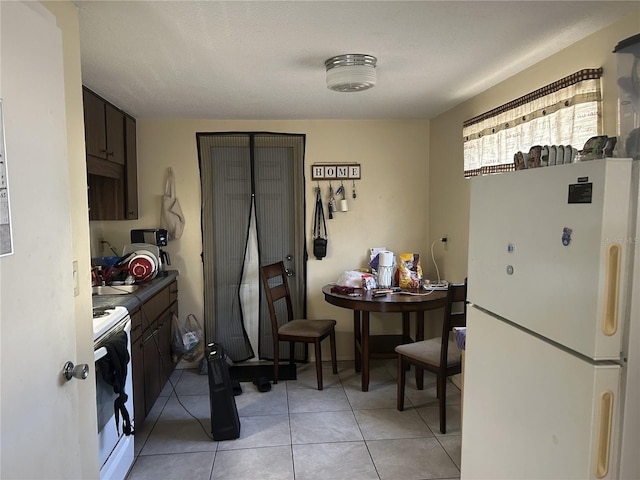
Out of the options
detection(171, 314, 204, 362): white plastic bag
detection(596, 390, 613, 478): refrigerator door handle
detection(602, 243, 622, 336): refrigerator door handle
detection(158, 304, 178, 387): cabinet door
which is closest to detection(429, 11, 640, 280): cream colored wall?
detection(602, 243, 622, 336): refrigerator door handle

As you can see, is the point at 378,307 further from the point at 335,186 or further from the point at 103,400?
the point at 103,400

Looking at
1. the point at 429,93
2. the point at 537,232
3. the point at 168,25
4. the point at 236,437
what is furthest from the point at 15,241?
the point at 429,93

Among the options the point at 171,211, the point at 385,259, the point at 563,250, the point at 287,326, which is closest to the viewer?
the point at 563,250

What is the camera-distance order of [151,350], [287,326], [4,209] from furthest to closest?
[287,326]
[151,350]
[4,209]

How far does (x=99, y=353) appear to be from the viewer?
6.35 feet

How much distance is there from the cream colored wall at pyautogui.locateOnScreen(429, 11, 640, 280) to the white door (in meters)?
2.11

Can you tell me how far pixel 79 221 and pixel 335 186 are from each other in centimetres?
259

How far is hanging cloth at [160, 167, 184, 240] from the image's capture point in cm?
377

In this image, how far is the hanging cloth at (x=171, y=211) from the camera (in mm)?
3771

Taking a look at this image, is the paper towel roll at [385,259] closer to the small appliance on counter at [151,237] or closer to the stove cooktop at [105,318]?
the small appliance on counter at [151,237]

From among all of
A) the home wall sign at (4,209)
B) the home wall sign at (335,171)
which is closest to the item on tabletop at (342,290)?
the home wall sign at (335,171)

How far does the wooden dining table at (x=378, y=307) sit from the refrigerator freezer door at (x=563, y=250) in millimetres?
1445

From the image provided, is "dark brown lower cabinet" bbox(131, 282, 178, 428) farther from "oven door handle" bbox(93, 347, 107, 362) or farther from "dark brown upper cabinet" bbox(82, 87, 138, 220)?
"dark brown upper cabinet" bbox(82, 87, 138, 220)

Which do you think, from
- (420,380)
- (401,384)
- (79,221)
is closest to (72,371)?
(79,221)
